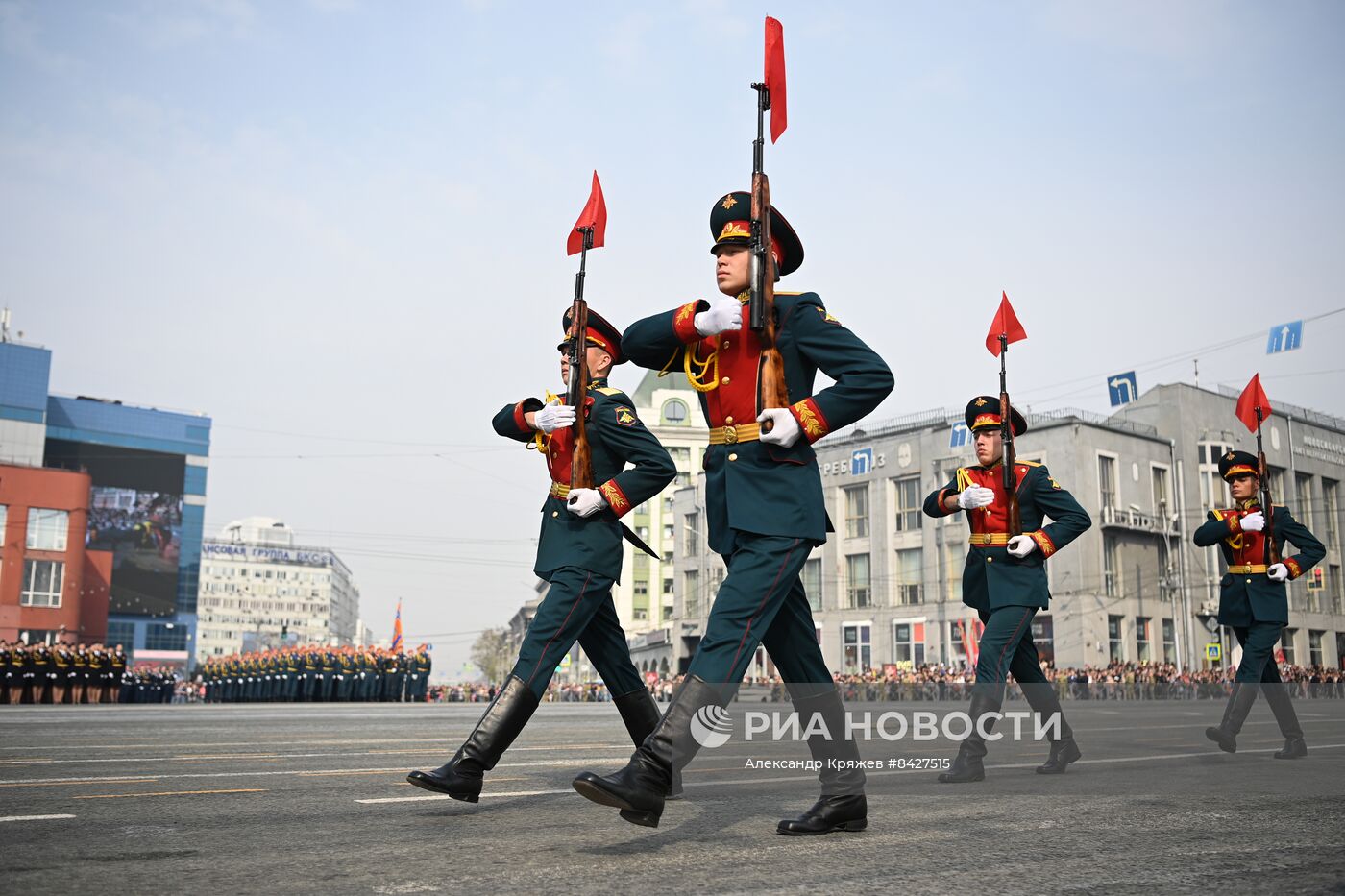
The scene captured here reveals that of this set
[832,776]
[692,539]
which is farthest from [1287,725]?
[692,539]

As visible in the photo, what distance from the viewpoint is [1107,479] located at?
54375 mm

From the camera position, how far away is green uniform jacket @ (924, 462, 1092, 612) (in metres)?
7.89

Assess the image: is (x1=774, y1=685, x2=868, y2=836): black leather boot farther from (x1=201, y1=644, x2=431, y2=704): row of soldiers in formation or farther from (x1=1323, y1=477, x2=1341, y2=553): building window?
(x1=1323, y1=477, x2=1341, y2=553): building window

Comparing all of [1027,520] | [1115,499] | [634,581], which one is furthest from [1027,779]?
[634,581]

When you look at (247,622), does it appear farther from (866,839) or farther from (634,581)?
(866,839)

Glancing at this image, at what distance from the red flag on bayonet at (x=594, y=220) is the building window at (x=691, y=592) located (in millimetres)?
66482

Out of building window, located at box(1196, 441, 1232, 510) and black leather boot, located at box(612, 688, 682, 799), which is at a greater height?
building window, located at box(1196, 441, 1232, 510)

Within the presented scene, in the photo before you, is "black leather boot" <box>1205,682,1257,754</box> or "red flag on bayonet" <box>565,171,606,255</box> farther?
"black leather boot" <box>1205,682,1257,754</box>

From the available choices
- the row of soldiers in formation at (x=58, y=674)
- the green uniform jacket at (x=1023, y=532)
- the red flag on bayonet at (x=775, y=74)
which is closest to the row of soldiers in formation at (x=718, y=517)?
the red flag on bayonet at (x=775, y=74)

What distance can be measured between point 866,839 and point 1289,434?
6571 centimetres

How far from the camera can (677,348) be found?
16.0ft

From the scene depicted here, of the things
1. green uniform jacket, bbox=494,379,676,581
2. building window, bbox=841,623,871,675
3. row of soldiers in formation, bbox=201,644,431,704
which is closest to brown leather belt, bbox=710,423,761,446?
green uniform jacket, bbox=494,379,676,581

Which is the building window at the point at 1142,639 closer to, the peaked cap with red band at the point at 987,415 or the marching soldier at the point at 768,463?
the peaked cap with red band at the point at 987,415

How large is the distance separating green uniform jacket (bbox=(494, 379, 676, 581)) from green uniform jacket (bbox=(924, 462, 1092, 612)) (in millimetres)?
2773
